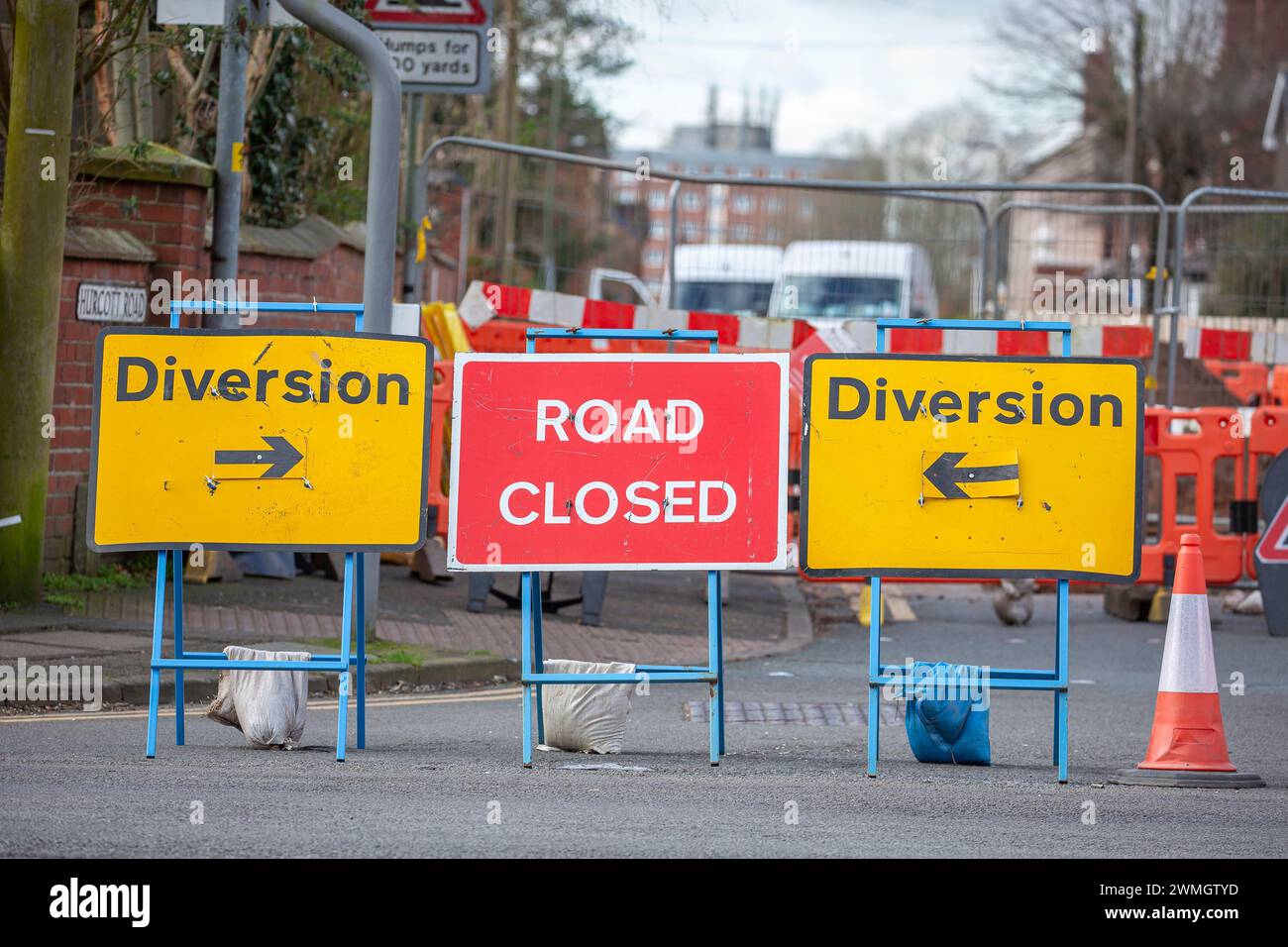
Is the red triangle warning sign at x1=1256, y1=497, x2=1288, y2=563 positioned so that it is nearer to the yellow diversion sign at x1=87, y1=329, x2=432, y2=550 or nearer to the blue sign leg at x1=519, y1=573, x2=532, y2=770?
the blue sign leg at x1=519, y1=573, x2=532, y2=770

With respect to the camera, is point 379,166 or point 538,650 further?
point 379,166

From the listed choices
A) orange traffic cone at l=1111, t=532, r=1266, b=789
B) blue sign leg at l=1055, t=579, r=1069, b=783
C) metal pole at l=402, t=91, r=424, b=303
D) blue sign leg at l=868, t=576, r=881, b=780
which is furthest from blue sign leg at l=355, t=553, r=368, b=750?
metal pole at l=402, t=91, r=424, b=303

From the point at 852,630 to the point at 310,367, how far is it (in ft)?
22.2

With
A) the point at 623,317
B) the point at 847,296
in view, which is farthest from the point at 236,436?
the point at 847,296

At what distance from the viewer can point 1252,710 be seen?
954 cm

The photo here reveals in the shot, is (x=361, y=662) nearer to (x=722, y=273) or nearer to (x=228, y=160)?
(x=228, y=160)

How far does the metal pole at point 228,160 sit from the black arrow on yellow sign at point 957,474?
6.22 meters

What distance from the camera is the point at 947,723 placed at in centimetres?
753

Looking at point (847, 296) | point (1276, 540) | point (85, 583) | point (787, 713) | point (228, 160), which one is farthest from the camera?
point (847, 296)

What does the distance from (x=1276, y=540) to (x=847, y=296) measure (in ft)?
29.4

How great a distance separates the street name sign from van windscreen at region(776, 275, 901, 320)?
6.89 meters

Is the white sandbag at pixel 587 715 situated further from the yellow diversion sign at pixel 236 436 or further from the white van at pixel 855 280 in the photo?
the white van at pixel 855 280

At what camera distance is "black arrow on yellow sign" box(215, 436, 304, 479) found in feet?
23.7
